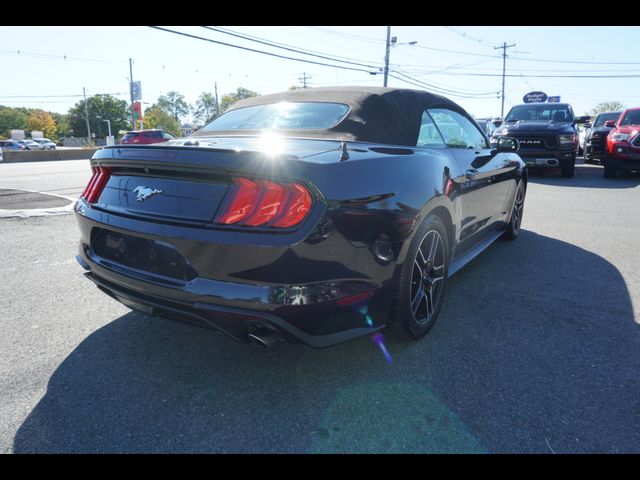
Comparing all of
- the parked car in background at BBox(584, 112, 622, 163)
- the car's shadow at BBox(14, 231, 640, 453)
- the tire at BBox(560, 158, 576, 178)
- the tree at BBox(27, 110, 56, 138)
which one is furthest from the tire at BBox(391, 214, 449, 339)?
the tree at BBox(27, 110, 56, 138)

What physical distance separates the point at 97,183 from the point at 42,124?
371 feet

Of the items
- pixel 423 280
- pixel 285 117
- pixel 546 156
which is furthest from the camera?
pixel 546 156

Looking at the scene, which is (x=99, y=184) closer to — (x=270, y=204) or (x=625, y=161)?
(x=270, y=204)

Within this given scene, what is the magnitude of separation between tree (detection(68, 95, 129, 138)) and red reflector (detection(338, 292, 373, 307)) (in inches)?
4237

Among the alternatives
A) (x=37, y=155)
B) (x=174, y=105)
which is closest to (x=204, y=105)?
(x=174, y=105)

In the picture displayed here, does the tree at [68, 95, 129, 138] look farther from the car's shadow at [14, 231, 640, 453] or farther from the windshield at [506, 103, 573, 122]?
the car's shadow at [14, 231, 640, 453]

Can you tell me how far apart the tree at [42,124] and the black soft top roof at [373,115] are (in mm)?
111684

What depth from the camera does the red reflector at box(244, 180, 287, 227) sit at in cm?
192

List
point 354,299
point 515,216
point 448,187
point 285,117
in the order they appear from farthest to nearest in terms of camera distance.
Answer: point 515,216, point 285,117, point 448,187, point 354,299

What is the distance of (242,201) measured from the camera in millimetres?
1943

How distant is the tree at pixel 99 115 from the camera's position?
95.2 metres

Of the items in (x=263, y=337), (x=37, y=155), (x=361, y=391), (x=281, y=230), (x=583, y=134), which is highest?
(x=583, y=134)

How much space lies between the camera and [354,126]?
2846 millimetres
